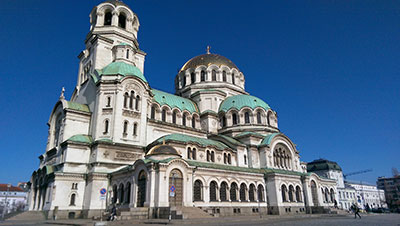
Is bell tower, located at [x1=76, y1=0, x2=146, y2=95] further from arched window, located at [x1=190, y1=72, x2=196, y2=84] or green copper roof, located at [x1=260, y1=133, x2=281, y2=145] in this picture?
green copper roof, located at [x1=260, y1=133, x2=281, y2=145]

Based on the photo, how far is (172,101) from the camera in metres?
39.6

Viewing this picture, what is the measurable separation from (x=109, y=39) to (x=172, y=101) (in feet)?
37.6

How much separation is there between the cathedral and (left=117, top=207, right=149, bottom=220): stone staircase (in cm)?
9

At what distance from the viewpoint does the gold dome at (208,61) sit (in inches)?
1909

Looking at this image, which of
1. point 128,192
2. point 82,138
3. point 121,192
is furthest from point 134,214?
point 82,138

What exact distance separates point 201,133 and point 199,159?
24.4 feet

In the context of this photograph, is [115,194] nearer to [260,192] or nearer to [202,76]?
[260,192]

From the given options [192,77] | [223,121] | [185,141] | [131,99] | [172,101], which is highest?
[192,77]

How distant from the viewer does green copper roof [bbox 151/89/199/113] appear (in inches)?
1500

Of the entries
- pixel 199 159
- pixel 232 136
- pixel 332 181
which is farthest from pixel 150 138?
pixel 332 181

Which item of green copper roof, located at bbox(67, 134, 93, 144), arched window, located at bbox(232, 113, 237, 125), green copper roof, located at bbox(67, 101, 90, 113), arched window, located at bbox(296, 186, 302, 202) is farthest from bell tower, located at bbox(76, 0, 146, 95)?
arched window, located at bbox(296, 186, 302, 202)

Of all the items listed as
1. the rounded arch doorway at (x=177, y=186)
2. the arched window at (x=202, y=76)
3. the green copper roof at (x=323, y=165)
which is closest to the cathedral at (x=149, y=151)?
the rounded arch doorway at (x=177, y=186)

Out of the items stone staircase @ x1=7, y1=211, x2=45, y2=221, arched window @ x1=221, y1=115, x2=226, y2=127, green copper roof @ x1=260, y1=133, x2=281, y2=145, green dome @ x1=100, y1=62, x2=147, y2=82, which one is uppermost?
green dome @ x1=100, y1=62, x2=147, y2=82

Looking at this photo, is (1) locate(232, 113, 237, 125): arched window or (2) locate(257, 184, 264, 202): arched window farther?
(1) locate(232, 113, 237, 125): arched window
